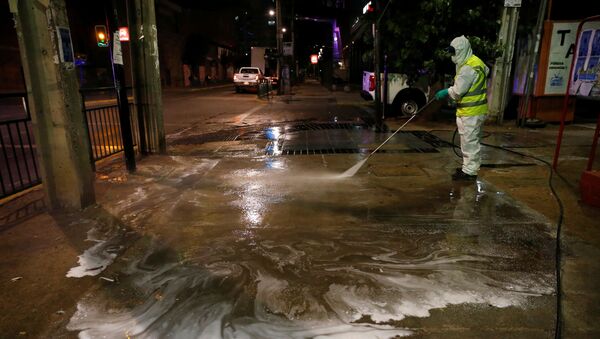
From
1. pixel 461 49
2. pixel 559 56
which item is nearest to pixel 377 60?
pixel 461 49

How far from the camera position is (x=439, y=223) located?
4184 mm

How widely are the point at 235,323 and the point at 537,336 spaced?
1906mm

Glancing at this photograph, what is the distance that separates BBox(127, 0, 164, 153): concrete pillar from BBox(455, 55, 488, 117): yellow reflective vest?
5.10 m

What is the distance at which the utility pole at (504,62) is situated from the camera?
973 centimetres

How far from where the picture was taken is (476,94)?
5.47 metres

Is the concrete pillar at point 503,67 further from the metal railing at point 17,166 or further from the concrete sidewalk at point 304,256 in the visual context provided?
the metal railing at point 17,166

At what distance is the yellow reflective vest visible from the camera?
5.43 m

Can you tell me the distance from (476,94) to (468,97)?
107 millimetres

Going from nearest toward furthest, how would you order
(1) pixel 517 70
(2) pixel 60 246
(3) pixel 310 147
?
(2) pixel 60 246 < (3) pixel 310 147 < (1) pixel 517 70

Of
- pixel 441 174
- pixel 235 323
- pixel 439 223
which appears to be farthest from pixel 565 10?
pixel 235 323

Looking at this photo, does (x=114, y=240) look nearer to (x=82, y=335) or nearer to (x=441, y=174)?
(x=82, y=335)

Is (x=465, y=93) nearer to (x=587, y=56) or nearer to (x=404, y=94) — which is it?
(x=587, y=56)

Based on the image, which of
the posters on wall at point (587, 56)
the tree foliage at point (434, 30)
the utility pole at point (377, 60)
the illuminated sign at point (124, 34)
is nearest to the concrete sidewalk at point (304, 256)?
the illuminated sign at point (124, 34)

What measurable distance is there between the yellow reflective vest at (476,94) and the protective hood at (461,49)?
0.23 ft
